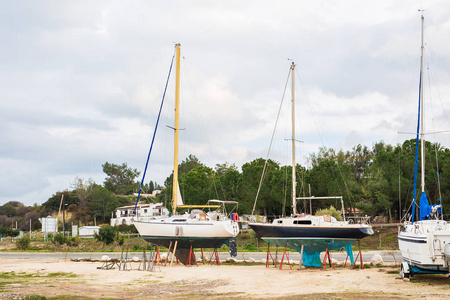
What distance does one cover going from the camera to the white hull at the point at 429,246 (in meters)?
18.8

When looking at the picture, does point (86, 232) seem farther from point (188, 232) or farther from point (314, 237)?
point (314, 237)

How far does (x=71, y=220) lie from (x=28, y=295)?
82.3 metres

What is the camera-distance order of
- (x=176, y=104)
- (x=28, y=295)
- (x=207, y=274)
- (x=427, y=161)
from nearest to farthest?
(x=28, y=295) → (x=207, y=274) → (x=176, y=104) → (x=427, y=161)

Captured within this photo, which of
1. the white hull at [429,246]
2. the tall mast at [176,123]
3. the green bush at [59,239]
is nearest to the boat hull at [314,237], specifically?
the white hull at [429,246]

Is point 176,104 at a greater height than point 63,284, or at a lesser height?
greater

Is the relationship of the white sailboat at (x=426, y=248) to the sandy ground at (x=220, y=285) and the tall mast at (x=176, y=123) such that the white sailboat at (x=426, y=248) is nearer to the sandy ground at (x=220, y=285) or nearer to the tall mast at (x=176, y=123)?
the sandy ground at (x=220, y=285)

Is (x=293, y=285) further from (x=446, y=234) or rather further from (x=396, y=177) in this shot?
(x=396, y=177)

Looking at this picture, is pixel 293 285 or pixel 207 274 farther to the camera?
pixel 207 274

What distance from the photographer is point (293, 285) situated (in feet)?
68.8

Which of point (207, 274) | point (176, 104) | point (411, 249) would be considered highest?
point (176, 104)

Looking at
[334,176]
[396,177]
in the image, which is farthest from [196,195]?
[396,177]

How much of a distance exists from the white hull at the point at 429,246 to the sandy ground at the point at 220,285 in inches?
32.2

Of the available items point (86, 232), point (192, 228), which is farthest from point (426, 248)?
point (86, 232)

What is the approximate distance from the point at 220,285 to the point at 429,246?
29.8 feet
